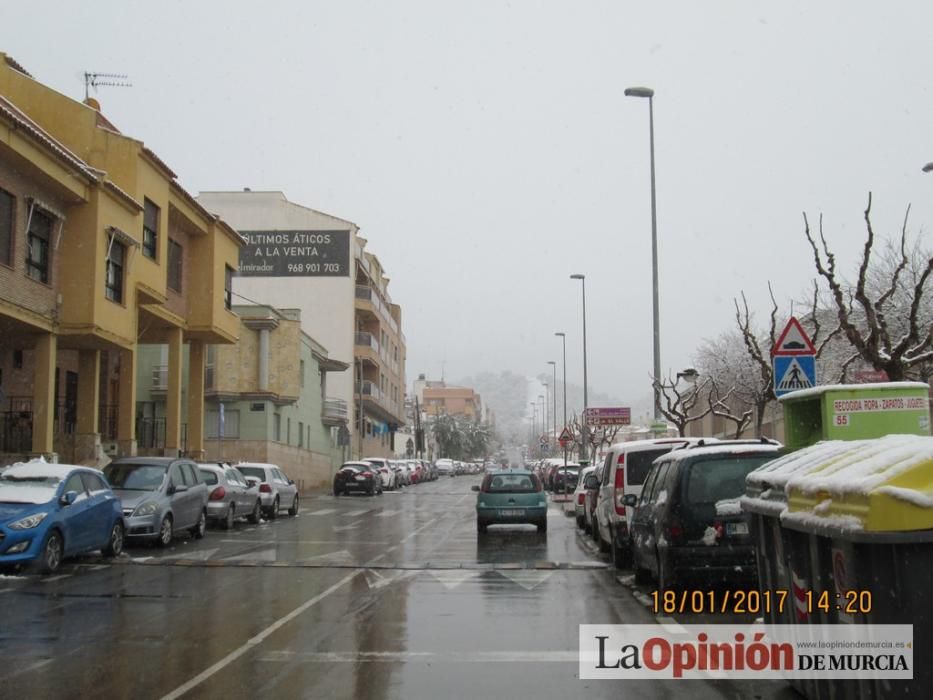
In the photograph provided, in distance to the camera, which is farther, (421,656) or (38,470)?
(38,470)

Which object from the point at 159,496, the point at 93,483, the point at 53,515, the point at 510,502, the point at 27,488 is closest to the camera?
the point at 53,515

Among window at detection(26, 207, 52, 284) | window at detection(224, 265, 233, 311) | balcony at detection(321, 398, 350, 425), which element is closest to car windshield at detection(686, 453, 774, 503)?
window at detection(26, 207, 52, 284)

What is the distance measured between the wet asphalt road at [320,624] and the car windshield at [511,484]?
12.8 feet

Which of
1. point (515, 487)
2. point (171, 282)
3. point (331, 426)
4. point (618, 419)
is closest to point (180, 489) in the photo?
point (515, 487)

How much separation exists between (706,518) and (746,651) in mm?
2414

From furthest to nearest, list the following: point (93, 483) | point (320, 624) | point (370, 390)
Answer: point (370, 390), point (93, 483), point (320, 624)

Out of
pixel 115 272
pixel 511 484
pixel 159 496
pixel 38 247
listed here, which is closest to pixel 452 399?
pixel 115 272

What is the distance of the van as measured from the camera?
15.2 m

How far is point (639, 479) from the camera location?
53.7 ft

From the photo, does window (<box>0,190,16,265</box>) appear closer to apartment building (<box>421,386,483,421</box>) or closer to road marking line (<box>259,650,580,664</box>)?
road marking line (<box>259,650,580,664</box>)

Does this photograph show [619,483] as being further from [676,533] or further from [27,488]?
[27,488]

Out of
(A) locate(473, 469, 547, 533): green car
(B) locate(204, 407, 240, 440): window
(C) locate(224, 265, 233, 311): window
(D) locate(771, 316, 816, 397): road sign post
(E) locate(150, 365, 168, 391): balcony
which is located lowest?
(A) locate(473, 469, 547, 533): green car

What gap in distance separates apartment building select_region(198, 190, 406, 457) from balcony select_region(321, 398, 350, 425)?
2.01 feet

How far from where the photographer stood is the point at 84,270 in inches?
933
